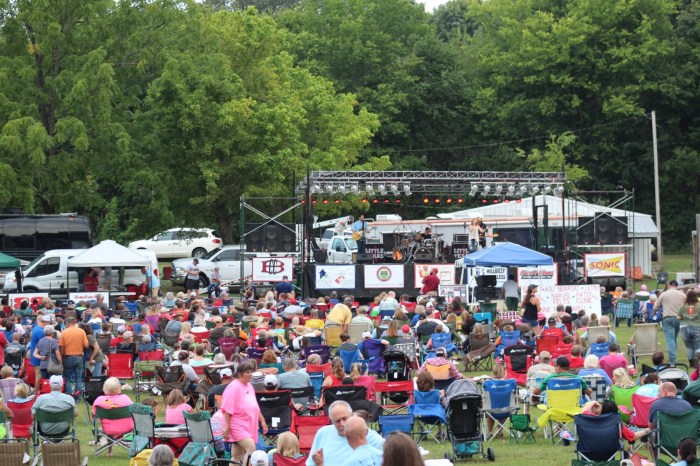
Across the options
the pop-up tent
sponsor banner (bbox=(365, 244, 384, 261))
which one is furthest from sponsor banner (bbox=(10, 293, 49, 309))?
sponsor banner (bbox=(365, 244, 384, 261))

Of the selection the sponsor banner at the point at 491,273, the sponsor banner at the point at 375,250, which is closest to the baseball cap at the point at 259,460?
the sponsor banner at the point at 491,273

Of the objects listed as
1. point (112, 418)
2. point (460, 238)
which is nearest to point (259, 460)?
point (112, 418)

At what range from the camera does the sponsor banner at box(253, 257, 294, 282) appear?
105 feet

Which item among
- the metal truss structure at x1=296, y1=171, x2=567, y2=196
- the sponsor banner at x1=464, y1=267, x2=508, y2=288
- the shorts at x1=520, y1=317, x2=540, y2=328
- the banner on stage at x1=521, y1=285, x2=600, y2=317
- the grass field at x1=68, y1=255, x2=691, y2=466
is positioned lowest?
the grass field at x1=68, y1=255, x2=691, y2=466

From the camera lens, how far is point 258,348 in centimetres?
1861

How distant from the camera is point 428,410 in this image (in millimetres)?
13703

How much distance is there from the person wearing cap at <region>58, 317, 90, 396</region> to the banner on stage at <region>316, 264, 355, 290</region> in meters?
13.3

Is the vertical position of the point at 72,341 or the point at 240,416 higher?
the point at 72,341

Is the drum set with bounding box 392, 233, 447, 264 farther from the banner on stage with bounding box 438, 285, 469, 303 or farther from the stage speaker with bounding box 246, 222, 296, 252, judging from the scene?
the banner on stage with bounding box 438, 285, 469, 303

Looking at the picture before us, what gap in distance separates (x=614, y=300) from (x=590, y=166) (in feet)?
99.0

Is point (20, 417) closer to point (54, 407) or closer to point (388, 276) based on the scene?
point (54, 407)

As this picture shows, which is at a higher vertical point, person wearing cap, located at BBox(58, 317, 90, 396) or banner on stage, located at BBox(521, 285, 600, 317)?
banner on stage, located at BBox(521, 285, 600, 317)

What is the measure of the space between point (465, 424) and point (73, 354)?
744 cm

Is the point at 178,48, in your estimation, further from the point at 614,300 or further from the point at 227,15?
the point at 614,300
